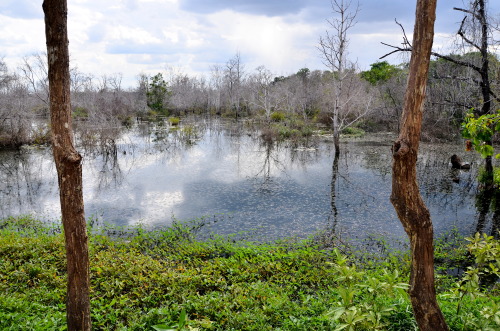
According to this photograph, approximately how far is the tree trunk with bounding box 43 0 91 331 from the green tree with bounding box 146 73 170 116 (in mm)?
39521

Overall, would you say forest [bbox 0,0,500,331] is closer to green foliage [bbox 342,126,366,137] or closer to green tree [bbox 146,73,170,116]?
green foliage [bbox 342,126,366,137]

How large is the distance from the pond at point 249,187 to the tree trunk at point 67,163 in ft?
15.5

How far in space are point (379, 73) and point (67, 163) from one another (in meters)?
32.8

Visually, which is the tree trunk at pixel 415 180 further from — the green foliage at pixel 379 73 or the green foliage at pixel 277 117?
the green foliage at pixel 379 73

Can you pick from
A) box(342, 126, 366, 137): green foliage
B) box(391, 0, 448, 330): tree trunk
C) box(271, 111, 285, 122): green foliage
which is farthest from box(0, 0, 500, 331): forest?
box(271, 111, 285, 122): green foliage

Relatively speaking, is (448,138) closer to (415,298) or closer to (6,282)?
(415,298)

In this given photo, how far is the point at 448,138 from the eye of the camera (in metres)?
20.8

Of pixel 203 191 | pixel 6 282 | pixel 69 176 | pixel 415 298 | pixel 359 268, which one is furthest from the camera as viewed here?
pixel 203 191

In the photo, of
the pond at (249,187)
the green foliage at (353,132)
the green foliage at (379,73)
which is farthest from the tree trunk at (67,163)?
the green foliage at (379,73)

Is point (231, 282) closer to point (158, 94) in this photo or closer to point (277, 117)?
point (277, 117)

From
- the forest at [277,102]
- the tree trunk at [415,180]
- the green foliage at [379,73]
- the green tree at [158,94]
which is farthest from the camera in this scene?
the green tree at [158,94]

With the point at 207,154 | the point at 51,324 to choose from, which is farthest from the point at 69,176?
the point at 207,154

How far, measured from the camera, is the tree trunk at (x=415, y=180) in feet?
8.82

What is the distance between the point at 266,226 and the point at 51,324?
205 inches
